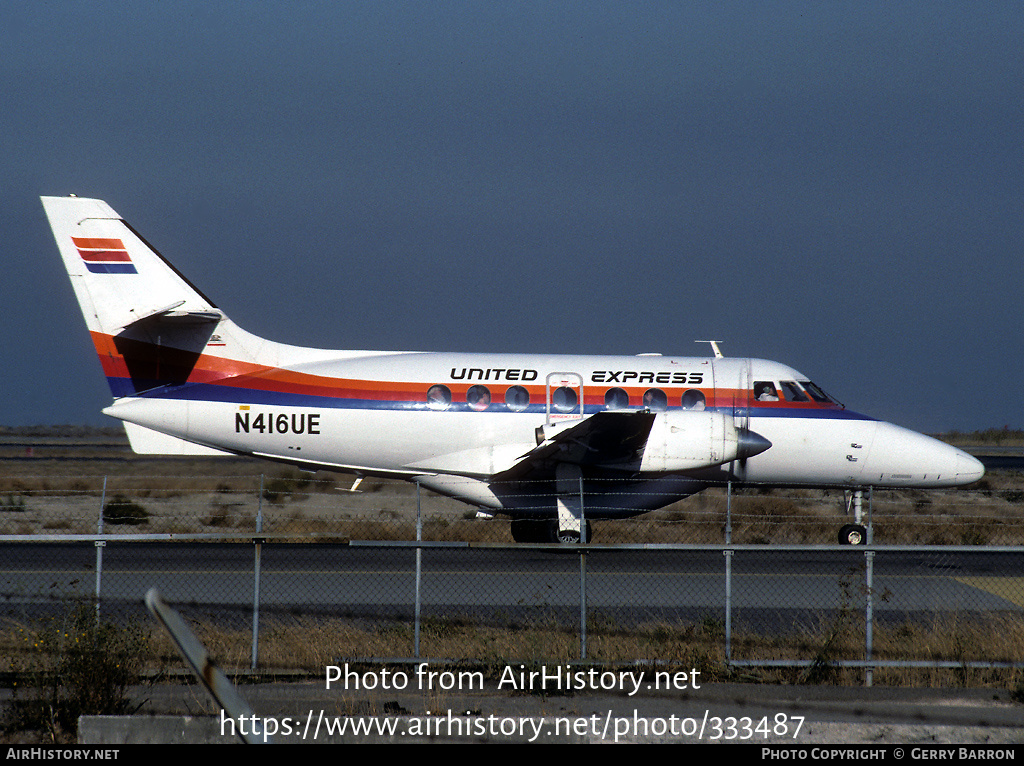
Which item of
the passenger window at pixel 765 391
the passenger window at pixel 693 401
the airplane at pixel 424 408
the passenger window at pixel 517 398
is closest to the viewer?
the airplane at pixel 424 408

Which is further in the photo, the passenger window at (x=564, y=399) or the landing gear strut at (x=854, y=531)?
the passenger window at (x=564, y=399)

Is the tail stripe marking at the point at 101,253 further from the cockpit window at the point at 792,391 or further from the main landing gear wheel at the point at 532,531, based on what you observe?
the cockpit window at the point at 792,391

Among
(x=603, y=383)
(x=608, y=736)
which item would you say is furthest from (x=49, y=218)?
(x=608, y=736)

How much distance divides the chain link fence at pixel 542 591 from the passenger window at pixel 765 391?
2459 millimetres

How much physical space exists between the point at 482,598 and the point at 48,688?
5.95 m

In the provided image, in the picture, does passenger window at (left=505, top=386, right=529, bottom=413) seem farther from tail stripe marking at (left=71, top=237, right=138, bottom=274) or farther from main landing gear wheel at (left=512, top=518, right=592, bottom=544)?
tail stripe marking at (left=71, top=237, right=138, bottom=274)

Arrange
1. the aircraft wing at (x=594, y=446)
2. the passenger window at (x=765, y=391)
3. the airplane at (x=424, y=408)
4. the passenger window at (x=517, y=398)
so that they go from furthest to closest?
1. the passenger window at (x=765, y=391)
2. the passenger window at (x=517, y=398)
3. the airplane at (x=424, y=408)
4. the aircraft wing at (x=594, y=446)

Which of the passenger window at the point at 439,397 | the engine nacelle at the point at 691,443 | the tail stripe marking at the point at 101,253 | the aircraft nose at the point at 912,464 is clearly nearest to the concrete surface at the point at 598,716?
the engine nacelle at the point at 691,443

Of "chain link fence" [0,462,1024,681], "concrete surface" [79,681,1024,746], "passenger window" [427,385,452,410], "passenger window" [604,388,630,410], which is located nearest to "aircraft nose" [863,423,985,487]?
"chain link fence" [0,462,1024,681]

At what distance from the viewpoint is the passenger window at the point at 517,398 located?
1712 cm

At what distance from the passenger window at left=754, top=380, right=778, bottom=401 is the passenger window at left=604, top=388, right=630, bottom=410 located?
2.49 m

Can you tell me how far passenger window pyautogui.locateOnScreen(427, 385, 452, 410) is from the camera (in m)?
17.0

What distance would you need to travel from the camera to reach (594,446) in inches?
633

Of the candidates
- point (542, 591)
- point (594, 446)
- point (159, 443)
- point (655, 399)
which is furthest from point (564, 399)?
point (159, 443)
